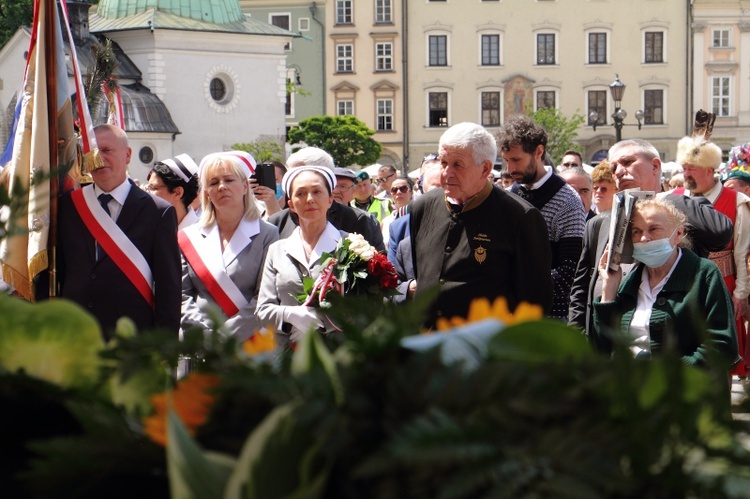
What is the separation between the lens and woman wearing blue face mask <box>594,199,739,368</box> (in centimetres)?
480

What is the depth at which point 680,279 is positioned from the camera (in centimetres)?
494

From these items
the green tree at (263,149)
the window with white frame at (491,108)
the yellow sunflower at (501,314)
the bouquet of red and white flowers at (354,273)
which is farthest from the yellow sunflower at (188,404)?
the window with white frame at (491,108)

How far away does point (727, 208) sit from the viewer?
25.1 feet

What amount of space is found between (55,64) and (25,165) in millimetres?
484

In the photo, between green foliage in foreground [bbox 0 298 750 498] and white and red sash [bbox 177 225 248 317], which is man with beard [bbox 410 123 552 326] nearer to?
white and red sash [bbox 177 225 248 317]

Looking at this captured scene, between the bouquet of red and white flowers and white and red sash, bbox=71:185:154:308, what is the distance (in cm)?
74

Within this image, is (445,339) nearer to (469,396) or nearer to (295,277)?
(469,396)

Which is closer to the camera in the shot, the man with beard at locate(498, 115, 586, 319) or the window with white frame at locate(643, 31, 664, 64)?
the man with beard at locate(498, 115, 586, 319)

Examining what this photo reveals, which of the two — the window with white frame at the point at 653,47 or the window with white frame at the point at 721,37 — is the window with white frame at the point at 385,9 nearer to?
the window with white frame at the point at 653,47

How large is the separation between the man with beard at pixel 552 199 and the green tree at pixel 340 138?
162 feet

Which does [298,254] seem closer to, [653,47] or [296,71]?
[296,71]

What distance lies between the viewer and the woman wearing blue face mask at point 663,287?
4.80 m

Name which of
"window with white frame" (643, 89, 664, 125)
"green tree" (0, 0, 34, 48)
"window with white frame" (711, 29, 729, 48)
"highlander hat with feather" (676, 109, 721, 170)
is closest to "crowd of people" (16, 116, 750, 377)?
"highlander hat with feather" (676, 109, 721, 170)

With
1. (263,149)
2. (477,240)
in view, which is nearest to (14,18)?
(263,149)
